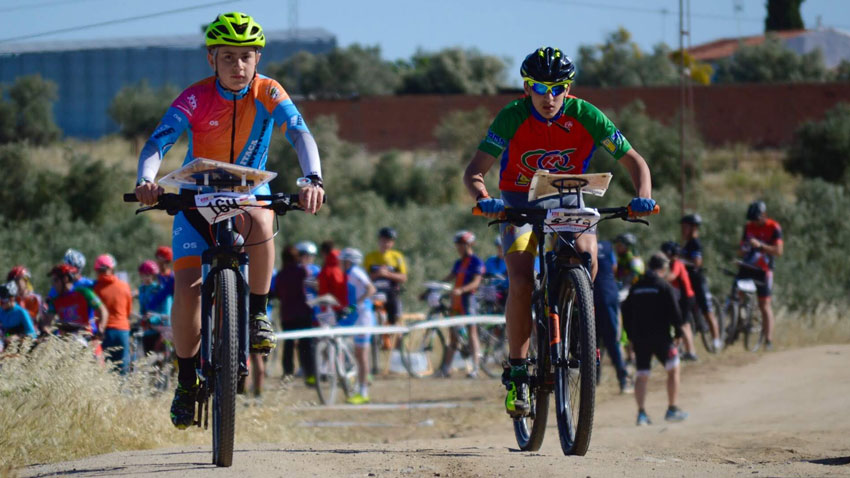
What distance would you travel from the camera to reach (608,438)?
1119 cm

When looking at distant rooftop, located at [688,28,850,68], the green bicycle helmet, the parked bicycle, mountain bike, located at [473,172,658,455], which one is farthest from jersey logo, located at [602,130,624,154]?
distant rooftop, located at [688,28,850,68]

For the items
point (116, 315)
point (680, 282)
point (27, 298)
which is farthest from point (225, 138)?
point (680, 282)

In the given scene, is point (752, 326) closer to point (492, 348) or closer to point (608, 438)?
point (492, 348)

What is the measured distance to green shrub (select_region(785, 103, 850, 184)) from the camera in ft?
139

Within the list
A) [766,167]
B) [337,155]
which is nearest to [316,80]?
[337,155]

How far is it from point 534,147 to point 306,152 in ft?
5.44

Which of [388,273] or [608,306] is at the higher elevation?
[388,273]

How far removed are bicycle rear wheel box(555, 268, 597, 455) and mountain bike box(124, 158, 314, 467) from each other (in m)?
1.80

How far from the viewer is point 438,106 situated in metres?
53.2

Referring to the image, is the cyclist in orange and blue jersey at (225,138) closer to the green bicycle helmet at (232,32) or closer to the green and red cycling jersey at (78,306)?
the green bicycle helmet at (232,32)

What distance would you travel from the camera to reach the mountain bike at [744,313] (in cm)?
1830

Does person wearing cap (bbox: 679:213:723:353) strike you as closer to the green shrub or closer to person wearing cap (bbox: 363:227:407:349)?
person wearing cap (bbox: 363:227:407:349)

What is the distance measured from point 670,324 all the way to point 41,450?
710 centimetres

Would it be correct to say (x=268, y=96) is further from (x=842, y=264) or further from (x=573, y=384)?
(x=842, y=264)
